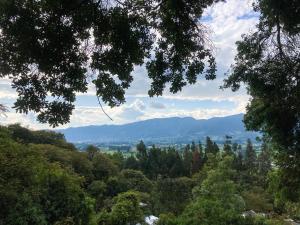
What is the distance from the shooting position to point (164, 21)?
6.66 meters

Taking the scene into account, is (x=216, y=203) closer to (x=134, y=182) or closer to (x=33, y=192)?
(x=33, y=192)

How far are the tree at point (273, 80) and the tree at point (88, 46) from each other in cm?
191

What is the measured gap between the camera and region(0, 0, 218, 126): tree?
18.9 feet

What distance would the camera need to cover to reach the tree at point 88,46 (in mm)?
→ 5758

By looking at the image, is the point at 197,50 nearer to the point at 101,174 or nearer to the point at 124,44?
the point at 124,44

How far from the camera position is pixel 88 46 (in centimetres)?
641

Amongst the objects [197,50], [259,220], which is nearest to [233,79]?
[197,50]

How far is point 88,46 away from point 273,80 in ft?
11.9

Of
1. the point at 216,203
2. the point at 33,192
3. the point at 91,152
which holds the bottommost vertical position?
the point at 216,203

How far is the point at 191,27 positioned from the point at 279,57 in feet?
8.04

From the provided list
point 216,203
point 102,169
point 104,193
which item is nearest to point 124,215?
point 216,203

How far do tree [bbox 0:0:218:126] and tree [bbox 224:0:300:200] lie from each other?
6.27 feet

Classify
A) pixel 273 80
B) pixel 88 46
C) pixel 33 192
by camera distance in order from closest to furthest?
pixel 88 46 < pixel 273 80 < pixel 33 192

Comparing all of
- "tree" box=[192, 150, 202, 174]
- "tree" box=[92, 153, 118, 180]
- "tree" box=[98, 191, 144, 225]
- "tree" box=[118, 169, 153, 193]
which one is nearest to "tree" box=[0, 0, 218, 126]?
"tree" box=[98, 191, 144, 225]
